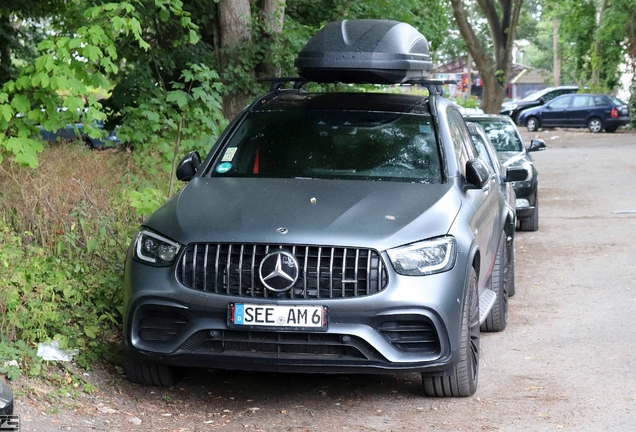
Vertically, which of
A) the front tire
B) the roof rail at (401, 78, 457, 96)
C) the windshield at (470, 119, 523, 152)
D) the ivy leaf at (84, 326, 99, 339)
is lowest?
the front tire

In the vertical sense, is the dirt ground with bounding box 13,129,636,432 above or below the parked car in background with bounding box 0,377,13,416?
below

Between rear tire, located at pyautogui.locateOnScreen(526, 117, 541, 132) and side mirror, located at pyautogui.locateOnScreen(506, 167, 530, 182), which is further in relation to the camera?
rear tire, located at pyautogui.locateOnScreen(526, 117, 541, 132)

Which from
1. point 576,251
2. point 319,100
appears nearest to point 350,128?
point 319,100

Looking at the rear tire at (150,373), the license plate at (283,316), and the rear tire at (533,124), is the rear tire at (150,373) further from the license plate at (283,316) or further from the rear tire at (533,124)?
the rear tire at (533,124)

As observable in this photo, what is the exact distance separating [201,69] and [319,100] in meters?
3.57

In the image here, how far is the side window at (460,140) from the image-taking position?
22.7 feet

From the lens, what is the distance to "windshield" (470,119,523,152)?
15.1 meters

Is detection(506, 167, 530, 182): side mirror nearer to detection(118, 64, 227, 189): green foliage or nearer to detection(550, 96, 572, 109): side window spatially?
detection(118, 64, 227, 189): green foliage

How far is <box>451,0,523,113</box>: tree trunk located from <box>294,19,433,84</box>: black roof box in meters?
21.2

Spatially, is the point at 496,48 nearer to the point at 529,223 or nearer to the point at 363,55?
the point at 529,223

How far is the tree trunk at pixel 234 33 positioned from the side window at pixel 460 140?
20.6ft

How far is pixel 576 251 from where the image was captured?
12.5 m

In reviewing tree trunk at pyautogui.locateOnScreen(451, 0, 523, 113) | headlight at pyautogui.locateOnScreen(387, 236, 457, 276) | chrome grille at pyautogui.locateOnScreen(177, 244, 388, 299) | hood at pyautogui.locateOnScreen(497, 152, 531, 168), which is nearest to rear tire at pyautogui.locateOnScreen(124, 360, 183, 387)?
chrome grille at pyautogui.locateOnScreen(177, 244, 388, 299)

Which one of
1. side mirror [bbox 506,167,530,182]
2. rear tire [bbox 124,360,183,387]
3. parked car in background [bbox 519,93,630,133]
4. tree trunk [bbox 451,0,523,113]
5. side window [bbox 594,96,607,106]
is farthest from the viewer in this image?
side window [bbox 594,96,607,106]
